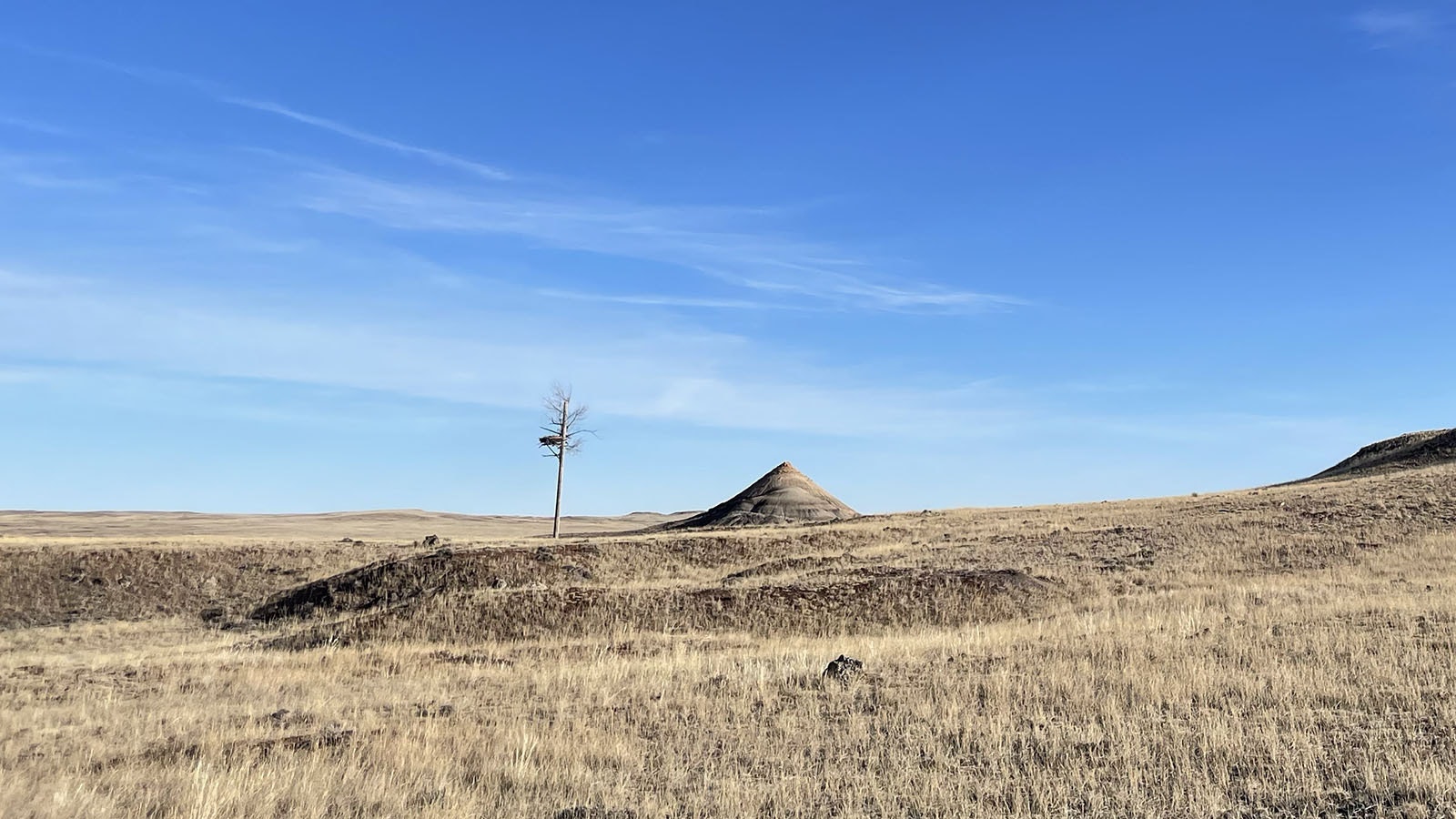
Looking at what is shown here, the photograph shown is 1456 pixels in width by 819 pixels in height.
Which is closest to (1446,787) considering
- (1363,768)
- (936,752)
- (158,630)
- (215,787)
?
(1363,768)

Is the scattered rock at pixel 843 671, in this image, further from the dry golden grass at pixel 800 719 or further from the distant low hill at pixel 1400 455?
the distant low hill at pixel 1400 455

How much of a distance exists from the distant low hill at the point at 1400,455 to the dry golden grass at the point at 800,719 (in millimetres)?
41030

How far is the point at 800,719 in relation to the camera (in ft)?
39.2

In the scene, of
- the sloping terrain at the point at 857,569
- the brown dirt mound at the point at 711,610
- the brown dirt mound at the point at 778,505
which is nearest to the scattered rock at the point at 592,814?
the brown dirt mound at the point at 711,610

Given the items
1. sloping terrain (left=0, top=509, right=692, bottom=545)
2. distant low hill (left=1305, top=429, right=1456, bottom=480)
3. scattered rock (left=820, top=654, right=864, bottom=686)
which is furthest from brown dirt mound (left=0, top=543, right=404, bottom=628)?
distant low hill (left=1305, top=429, right=1456, bottom=480)

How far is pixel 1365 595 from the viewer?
21.0 meters

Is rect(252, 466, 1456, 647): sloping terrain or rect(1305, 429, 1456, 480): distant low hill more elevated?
rect(1305, 429, 1456, 480): distant low hill

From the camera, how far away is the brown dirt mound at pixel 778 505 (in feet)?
252

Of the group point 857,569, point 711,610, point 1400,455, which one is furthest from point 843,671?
point 1400,455

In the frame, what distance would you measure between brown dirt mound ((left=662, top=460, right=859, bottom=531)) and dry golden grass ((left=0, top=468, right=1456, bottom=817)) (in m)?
52.4

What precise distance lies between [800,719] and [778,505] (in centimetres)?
6729

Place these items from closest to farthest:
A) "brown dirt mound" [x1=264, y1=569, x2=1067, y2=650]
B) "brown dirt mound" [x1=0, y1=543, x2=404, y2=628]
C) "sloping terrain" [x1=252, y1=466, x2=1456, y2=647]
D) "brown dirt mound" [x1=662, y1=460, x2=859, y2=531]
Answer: "brown dirt mound" [x1=264, y1=569, x2=1067, y2=650], "sloping terrain" [x1=252, y1=466, x2=1456, y2=647], "brown dirt mound" [x1=0, y1=543, x2=404, y2=628], "brown dirt mound" [x1=662, y1=460, x2=859, y2=531]

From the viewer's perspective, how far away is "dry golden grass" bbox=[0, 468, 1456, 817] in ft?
27.5

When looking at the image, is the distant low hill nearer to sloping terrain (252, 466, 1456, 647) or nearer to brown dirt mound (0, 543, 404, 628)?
sloping terrain (252, 466, 1456, 647)
